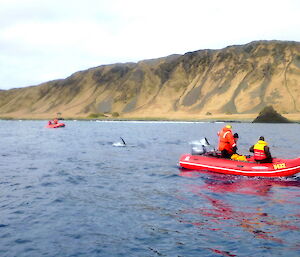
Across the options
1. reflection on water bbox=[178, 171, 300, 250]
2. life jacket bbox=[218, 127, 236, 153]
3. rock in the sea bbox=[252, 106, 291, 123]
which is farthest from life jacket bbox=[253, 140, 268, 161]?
rock in the sea bbox=[252, 106, 291, 123]

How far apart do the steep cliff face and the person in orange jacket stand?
362 ft

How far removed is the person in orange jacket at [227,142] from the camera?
20.7 metres

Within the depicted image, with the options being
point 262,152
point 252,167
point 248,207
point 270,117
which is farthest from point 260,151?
point 270,117

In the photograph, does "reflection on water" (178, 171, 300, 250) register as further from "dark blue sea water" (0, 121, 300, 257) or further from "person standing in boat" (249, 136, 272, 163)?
"person standing in boat" (249, 136, 272, 163)

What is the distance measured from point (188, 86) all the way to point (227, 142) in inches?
5714

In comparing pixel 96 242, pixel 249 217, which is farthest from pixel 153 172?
pixel 96 242

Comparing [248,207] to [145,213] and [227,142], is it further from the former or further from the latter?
[227,142]

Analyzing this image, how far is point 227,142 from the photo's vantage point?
20812 mm

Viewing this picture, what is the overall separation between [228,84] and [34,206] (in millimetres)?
142805

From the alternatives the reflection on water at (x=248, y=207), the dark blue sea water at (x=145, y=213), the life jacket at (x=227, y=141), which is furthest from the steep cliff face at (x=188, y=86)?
the dark blue sea water at (x=145, y=213)

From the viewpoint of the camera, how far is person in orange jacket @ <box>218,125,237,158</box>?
2066 cm

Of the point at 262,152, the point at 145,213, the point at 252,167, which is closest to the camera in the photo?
the point at 145,213

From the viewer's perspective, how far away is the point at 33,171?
73.9 feet

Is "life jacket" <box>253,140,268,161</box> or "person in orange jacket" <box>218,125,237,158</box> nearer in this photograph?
"life jacket" <box>253,140,268,161</box>
